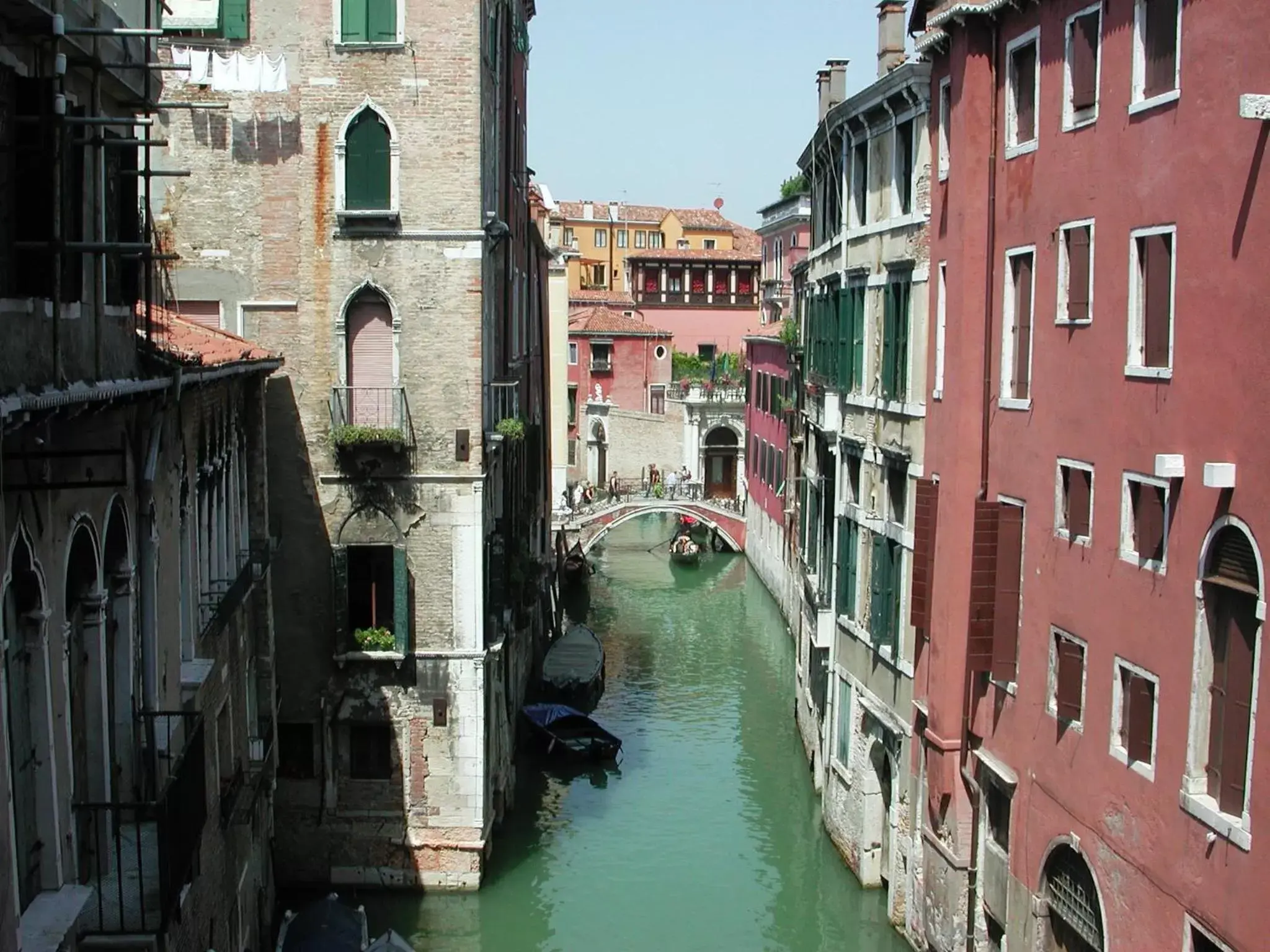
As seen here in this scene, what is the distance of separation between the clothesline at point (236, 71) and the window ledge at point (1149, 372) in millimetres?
11195

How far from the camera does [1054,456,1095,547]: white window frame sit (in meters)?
12.9

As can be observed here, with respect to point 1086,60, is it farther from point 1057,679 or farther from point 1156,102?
point 1057,679

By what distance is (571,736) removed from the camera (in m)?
26.0

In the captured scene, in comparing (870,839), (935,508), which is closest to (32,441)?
(935,508)

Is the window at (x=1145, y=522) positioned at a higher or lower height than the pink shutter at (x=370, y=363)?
lower

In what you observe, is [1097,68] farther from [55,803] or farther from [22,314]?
[55,803]

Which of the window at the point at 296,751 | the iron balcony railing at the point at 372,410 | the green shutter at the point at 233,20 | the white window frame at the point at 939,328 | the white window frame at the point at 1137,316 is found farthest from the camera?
the window at the point at 296,751

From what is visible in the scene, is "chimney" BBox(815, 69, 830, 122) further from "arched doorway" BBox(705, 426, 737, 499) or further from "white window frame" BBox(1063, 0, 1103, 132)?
"arched doorway" BBox(705, 426, 737, 499)

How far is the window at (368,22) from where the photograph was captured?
18328mm

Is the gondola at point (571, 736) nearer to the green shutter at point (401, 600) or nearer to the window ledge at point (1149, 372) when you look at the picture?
the green shutter at point (401, 600)

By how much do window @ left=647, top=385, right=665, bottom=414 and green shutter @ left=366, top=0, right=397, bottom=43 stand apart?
144ft

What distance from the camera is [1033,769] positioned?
14.0m

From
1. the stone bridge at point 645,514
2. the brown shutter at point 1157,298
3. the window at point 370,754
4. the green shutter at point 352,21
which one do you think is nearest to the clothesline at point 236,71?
the green shutter at point 352,21

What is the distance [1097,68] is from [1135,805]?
6164 millimetres
